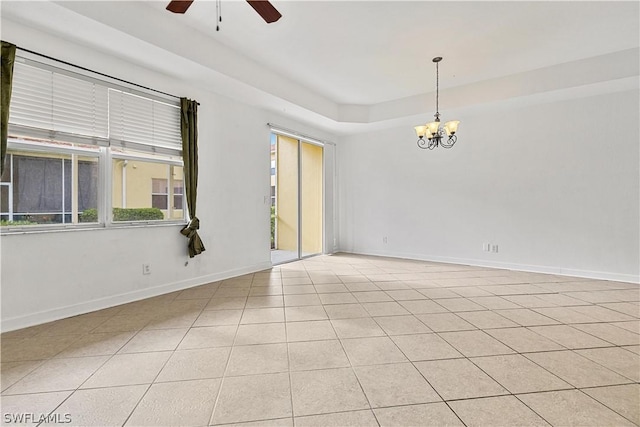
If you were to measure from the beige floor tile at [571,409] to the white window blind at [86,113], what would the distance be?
13.9 feet

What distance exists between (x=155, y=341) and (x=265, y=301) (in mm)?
1239

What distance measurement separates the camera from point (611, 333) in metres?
2.54

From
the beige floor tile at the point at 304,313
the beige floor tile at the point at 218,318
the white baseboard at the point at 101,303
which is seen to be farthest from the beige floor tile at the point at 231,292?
the beige floor tile at the point at 304,313

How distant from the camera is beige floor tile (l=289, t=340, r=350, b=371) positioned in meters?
2.04

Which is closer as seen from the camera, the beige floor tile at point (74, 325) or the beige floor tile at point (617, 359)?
the beige floor tile at point (617, 359)

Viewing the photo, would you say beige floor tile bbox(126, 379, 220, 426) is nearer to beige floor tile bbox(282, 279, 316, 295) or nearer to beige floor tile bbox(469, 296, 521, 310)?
beige floor tile bbox(282, 279, 316, 295)

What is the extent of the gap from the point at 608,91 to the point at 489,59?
6.20ft

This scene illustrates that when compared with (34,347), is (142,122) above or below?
above

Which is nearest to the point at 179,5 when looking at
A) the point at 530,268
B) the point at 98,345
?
the point at 98,345

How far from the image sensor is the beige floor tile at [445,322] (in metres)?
2.66

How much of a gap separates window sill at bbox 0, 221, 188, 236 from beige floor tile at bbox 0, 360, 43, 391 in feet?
3.86

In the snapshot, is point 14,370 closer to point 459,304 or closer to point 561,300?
point 459,304

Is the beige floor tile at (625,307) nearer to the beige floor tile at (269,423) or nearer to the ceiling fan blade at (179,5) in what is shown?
the beige floor tile at (269,423)

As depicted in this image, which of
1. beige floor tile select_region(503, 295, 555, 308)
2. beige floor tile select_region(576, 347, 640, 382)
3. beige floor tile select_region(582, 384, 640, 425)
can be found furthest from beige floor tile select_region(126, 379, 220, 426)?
beige floor tile select_region(503, 295, 555, 308)
